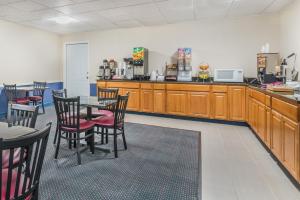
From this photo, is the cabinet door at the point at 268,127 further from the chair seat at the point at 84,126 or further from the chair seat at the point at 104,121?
the chair seat at the point at 84,126

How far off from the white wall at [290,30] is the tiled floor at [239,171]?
1.77 meters

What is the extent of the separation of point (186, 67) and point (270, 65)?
76.5 inches

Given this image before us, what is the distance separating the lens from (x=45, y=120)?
505 cm

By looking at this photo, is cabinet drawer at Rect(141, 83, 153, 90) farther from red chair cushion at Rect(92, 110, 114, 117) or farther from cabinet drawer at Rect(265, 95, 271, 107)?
cabinet drawer at Rect(265, 95, 271, 107)

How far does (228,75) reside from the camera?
4883mm

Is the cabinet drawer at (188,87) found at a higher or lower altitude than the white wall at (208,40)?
lower

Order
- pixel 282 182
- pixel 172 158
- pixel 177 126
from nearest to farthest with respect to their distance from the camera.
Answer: pixel 282 182, pixel 172 158, pixel 177 126

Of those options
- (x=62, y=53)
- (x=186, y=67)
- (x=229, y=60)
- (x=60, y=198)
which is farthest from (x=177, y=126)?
(x=62, y=53)

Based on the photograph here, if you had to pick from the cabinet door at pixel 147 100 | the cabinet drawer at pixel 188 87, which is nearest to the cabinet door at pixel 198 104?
the cabinet drawer at pixel 188 87

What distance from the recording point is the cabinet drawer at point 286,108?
202cm

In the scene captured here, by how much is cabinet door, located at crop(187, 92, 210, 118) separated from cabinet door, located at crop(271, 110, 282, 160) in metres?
2.19

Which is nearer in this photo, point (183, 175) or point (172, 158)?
point (183, 175)

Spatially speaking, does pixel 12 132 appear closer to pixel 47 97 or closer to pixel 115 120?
pixel 115 120

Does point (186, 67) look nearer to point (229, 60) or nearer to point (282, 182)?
point (229, 60)
